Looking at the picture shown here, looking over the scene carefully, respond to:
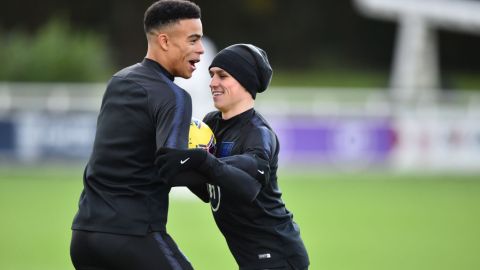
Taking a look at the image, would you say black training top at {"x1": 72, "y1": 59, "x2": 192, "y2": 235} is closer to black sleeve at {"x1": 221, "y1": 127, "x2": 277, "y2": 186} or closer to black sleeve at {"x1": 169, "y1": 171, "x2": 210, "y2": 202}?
black sleeve at {"x1": 169, "y1": 171, "x2": 210, "y2": 202}

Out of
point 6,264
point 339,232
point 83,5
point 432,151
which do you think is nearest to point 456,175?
point 432,151

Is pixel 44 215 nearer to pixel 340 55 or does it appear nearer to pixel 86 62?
pixel 86 62

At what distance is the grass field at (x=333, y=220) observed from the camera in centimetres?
1102

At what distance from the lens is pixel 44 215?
14445 mm

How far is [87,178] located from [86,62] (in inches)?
846

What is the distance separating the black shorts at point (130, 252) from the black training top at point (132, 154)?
0.04 metres

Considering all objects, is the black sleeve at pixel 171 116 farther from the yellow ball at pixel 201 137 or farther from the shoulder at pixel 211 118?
the shoulder at pixel 211 118

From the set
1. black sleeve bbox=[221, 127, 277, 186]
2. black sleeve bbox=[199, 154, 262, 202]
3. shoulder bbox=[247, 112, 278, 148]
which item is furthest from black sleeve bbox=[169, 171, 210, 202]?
shoulder bbox=[247, 112, 278, 148]

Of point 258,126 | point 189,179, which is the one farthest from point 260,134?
point 189,179

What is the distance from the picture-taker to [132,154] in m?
5.22

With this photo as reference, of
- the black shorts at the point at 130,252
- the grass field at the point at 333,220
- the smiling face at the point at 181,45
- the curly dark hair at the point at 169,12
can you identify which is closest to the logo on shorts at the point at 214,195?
the black shorts at the point at 130,252

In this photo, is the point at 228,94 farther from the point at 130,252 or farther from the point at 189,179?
the point at 130,252

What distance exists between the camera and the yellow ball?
5.52 meters

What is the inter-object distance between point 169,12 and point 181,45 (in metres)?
0.19
